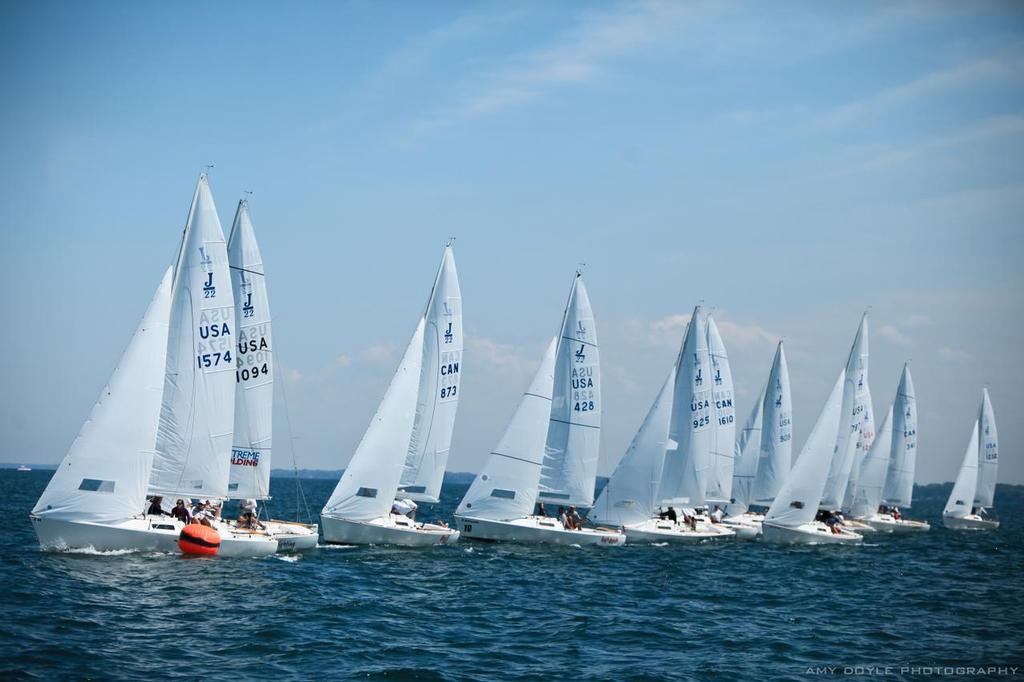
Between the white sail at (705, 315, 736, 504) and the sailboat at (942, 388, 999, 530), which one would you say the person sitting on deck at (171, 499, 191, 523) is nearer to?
the white sail at (705, 315, 736, 504)

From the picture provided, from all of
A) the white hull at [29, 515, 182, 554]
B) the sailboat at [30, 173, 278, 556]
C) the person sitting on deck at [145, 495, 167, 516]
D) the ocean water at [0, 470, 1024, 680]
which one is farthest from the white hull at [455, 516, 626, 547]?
the white hull at [29, 515, 182, 554]

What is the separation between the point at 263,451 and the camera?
33.8 metres

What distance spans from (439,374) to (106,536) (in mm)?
14127

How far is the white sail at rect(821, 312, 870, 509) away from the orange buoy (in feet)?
117

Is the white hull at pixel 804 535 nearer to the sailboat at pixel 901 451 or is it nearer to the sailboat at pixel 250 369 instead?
the sailboat at pixel 901 451

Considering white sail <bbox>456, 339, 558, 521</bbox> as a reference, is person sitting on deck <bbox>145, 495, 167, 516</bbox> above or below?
below

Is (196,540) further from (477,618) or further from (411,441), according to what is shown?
(411,441)

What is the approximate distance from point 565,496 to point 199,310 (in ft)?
53.0

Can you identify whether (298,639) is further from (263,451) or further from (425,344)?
(425,344)

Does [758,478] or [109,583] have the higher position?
[758,478]

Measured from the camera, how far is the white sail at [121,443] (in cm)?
2716

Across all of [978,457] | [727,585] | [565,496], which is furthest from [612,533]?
[978,457]

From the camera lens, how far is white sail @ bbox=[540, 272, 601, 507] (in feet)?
133

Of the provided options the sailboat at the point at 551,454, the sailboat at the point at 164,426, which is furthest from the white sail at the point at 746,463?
the sailboat at the point at 164,426
